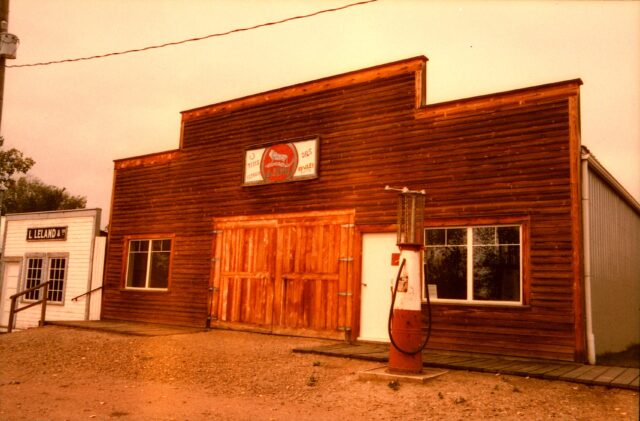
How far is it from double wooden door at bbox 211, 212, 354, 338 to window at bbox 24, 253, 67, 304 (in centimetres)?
735

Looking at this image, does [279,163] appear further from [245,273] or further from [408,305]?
[408,305]

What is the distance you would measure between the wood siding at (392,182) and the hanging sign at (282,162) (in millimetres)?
194

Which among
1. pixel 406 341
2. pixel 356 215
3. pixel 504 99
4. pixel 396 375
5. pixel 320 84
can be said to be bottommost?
pixel 396 375

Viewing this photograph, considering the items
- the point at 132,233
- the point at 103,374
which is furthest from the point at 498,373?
the point at 132,233

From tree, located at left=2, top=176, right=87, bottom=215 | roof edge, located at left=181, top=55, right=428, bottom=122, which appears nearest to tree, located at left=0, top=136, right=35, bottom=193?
tree, located at left=2, top=176, right=87, bottom=215

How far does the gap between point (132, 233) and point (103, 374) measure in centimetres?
874

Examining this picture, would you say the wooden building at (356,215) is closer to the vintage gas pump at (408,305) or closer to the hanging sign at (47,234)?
the vintage gas pump at (408,305)

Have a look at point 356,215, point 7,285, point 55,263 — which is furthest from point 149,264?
point 7,285

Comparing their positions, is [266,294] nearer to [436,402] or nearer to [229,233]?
[229,233]

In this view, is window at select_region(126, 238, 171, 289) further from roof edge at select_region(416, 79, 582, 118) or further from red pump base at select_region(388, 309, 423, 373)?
red pump base at select_region(388, 309, 423, 373)

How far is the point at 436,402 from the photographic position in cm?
719

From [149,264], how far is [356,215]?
7.48 m

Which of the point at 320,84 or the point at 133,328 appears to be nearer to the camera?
the point at 320,84

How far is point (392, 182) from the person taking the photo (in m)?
12.4
